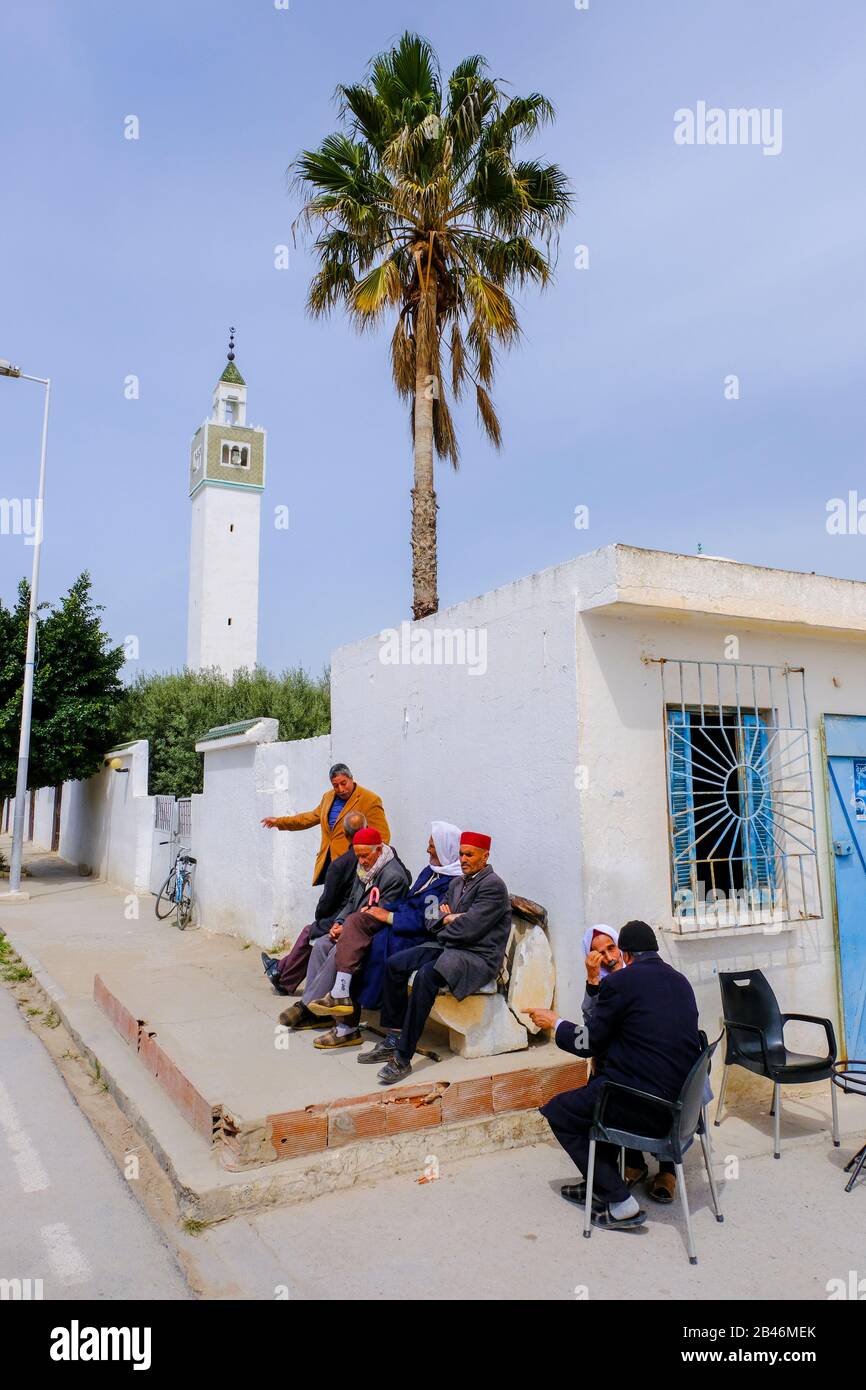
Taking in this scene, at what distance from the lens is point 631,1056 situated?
13.1 feet

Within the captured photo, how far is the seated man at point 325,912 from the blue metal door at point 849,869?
3.46 meters

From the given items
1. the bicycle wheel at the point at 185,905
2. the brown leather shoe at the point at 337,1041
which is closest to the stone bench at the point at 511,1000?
the brown leather shoe at the point at 337,1041

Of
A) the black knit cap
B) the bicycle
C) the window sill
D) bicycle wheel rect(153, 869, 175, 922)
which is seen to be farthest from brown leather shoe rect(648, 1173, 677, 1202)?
bicycle wheel rect(153, 869, 175, 922)

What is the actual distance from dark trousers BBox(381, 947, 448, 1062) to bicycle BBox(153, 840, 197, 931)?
721 centimetres

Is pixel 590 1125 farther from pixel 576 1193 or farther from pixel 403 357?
pixel 403 357

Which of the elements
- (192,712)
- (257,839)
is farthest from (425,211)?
(192,712)

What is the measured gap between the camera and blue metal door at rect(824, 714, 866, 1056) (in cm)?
631

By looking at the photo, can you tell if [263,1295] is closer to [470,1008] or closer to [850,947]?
[470,1008]

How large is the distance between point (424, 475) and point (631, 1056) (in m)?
8.76

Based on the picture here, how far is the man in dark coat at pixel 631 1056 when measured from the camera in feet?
13.0

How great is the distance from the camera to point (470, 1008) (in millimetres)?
5258

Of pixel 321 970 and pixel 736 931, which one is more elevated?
pixel 736 931

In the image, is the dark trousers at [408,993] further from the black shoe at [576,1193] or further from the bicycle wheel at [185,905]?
the bicycle wheel at [185,905]
